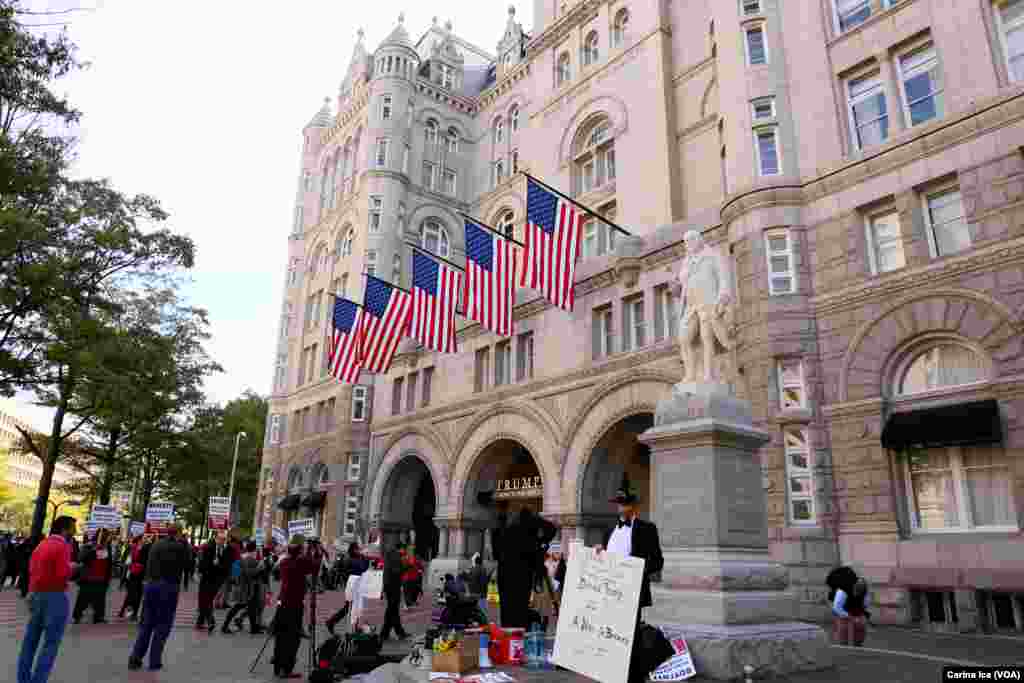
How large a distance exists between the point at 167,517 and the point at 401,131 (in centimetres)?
2640

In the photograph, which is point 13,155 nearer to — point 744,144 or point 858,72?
point 744,144

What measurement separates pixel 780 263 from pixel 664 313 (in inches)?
187

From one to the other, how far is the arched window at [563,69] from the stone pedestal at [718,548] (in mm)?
27991

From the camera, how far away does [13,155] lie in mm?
18594

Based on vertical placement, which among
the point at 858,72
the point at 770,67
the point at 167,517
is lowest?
the point at 167,517

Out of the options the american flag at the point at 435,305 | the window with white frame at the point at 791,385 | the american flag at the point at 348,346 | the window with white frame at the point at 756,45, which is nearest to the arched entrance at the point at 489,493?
the american flag at the point at 435,305

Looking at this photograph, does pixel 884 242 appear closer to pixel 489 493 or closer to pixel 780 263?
pixel 780 263

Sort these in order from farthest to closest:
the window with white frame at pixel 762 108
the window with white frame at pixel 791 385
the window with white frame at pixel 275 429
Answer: the window with white frame at pixel 275 429
the window with white frame at pixel 762 108
the window with white frame at pixel 791 385

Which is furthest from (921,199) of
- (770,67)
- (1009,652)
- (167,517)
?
Answer: (167,517)

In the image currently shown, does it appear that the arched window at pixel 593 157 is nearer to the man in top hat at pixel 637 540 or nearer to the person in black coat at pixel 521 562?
the person in black coat at pixel 521 562

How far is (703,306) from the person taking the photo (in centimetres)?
1006

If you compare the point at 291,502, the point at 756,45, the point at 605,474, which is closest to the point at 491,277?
the point at 605,474

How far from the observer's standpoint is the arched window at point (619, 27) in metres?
31.0

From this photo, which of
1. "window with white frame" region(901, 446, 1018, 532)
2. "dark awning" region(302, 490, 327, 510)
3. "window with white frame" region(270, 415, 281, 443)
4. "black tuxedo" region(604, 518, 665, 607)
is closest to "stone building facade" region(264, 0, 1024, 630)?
"window with white frame" region(901, 446, 1018, 532)
